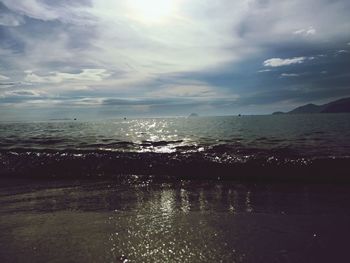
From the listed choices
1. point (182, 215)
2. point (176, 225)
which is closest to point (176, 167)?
point (182, 215)

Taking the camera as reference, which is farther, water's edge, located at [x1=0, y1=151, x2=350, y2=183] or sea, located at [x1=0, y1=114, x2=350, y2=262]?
water's edge, located at [x1=0, y1=151, x2=350, y2=183]

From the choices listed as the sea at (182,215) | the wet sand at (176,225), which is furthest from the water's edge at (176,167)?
the wet sand at (176,225)

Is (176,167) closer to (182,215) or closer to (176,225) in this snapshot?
(182,215)

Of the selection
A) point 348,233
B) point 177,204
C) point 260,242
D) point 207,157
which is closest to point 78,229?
point 177,204

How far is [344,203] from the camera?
7.44m

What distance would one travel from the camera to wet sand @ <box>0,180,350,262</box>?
4.46 metres

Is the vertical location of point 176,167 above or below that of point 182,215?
below

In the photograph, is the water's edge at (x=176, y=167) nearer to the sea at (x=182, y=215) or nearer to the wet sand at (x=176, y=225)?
the sea at (x=182, y=215)

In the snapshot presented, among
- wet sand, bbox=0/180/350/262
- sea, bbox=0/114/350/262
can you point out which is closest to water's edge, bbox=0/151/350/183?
sea, bbox=0/114/350/262

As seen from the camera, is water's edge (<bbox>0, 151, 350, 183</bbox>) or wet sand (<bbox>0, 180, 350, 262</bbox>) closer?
wet sand (<bbox>0, 180, 350, 262</bbox>)

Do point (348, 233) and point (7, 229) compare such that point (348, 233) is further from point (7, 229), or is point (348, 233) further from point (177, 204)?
point (7, 229)

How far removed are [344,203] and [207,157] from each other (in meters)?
8.04

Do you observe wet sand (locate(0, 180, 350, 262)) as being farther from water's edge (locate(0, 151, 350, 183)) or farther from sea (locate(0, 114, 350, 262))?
water's edge (locate(0, 151, 350, 183))

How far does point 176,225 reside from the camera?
5.65 meters
